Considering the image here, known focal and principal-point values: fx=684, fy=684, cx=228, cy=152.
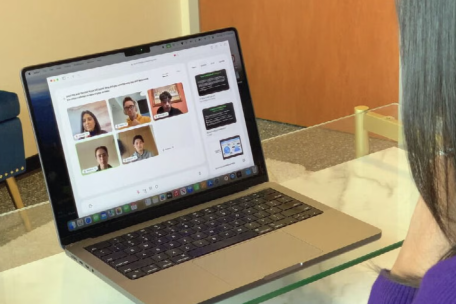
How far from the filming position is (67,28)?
303 cm

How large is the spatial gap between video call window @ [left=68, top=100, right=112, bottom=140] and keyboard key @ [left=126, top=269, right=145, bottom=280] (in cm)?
21

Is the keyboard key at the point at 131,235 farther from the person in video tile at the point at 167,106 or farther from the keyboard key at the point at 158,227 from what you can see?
the person in video tile at the point at 167,106

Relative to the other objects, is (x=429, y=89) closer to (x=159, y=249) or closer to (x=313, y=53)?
(x=159, y=249)

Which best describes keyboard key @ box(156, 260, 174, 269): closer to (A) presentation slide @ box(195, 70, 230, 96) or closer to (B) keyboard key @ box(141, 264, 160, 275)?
(B) keyboard key @ box(141, 264, 160, 275)

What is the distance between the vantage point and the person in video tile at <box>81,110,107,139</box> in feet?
3.12

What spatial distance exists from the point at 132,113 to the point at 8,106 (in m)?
1.55

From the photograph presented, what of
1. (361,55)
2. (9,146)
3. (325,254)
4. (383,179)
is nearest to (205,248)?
(325,254)

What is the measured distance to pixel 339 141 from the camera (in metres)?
1.35

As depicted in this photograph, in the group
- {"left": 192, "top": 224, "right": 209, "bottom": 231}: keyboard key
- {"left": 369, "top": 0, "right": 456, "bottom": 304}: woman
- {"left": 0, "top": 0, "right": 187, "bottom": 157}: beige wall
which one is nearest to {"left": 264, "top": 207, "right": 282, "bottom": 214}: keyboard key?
{"left": 192, "top": 224, "right": 209, "bottom": 231}: keyboard key

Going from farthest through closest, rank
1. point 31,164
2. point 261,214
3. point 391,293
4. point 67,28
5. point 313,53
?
point 313,53 < point 67,28 < point 31,164 < point 261,214 < point 391,293

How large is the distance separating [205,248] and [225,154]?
0.67 feet

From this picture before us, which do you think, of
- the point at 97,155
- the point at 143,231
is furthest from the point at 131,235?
the point at 97,155

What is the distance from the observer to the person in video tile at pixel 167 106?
3.31ft

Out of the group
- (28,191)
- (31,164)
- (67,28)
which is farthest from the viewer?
(67,28)
